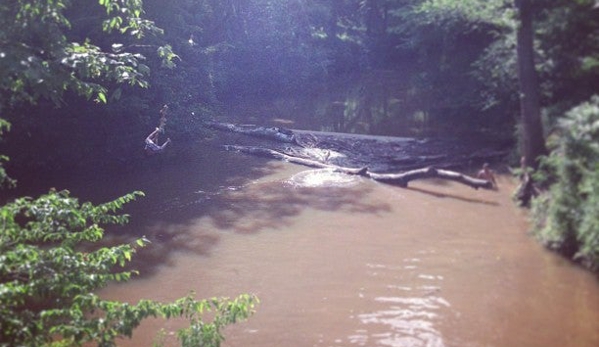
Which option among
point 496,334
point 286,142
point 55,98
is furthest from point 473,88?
point 55,98

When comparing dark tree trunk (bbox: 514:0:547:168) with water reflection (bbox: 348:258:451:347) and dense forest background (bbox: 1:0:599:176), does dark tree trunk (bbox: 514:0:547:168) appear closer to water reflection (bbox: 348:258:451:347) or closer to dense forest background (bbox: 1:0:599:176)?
dense forest background (bbox: 1:0:599:176)

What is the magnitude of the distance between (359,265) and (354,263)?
12 cm

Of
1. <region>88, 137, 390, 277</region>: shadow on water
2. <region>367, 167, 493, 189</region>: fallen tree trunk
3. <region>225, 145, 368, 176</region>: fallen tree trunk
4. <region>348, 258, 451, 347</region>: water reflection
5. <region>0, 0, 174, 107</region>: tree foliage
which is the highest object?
<region>0, 0, 174, 107</region>: tree foliage

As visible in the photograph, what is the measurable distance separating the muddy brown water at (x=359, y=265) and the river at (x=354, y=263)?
3 cm

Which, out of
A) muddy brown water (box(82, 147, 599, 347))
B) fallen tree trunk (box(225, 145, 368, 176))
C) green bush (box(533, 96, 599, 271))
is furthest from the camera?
fallen tree trunk (box(225, 145, 368, 176))

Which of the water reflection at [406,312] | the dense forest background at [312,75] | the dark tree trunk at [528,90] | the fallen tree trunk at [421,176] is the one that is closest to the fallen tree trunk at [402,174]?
the fallen tree trunk at [421,176]

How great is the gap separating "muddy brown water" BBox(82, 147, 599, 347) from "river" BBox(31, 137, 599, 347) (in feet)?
0.08

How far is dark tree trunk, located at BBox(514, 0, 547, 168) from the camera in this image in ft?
43.7

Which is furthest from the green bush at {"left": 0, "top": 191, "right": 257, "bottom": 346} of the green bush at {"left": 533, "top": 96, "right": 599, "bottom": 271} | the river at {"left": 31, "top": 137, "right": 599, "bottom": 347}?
the green bush at {"left": 533, "top": 96, "right": 599, "bottom": 271}

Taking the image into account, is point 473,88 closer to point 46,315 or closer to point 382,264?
point 382,264

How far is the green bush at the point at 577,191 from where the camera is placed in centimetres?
912

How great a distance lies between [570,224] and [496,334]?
116 inches

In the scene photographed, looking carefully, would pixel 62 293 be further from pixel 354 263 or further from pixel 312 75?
pixel 312 75

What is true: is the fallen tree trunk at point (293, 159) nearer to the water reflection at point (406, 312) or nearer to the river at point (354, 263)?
the river at point (354, 263)
